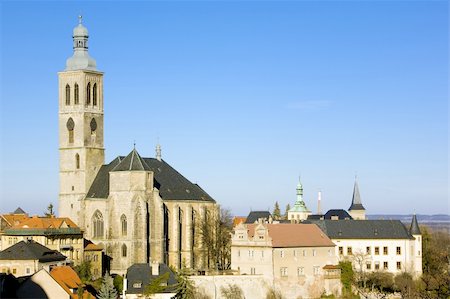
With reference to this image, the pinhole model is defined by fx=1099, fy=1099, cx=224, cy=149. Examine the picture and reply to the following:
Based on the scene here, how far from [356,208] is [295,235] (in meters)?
52.7

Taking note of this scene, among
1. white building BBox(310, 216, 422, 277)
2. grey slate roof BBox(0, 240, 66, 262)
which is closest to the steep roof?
white building BBox(310, 216, 422, 277)

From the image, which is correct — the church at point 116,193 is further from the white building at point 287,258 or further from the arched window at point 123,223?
the white building at point 287,258

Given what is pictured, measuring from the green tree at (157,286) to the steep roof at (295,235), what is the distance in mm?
10523

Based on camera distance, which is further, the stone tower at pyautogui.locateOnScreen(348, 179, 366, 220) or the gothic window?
the stone tower at pyautogui.locateOnScreen(348, 179, 366, 220)

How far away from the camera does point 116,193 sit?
96.9m

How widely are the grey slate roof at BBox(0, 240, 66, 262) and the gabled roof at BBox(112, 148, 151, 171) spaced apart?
11522 mm

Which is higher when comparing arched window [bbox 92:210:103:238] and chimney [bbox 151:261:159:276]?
arched window [bbox 92:210:103:238]

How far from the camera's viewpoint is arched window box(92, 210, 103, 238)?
99.1m

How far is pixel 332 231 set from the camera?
4028 inches

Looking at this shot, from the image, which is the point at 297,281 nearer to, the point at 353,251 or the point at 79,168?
the point at 353,251

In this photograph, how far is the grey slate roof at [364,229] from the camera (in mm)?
101688

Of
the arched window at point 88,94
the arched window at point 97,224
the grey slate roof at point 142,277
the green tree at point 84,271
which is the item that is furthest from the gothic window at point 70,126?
the grey slate roof at point 142,277

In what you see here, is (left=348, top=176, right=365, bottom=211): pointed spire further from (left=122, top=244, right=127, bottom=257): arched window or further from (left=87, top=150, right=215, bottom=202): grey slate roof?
(left=122, top=244, right=127, bottom=257): arched window

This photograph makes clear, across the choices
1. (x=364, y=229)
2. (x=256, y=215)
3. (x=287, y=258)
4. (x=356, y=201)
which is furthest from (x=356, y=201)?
(x=287, y=258)
